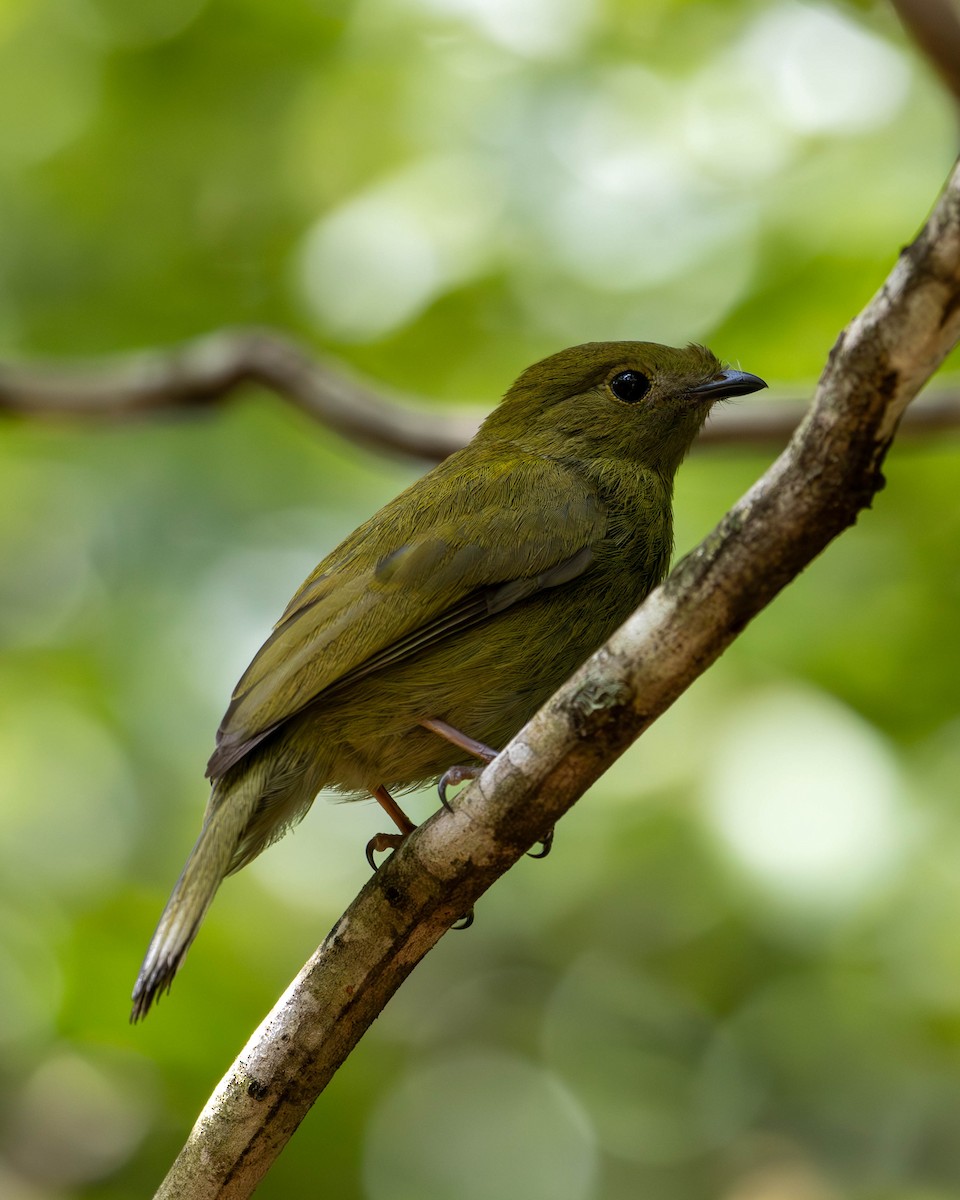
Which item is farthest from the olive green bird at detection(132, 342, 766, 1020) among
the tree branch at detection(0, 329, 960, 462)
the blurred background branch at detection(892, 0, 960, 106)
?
the blurred background branch at detection(892, 0, 960, 106)

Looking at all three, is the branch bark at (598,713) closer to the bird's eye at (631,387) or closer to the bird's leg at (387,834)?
the bird's leg at (387,834)

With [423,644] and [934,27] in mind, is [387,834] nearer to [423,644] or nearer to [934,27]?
[423,644]

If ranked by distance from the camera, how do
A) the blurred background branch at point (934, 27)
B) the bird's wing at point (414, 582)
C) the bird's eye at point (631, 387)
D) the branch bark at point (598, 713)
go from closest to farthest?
the branch bark at point (598, 713) → the blurred background branch at point (934, 27) → the bird's wing at point (414, 582) → the bird's eye at point (631, 387)

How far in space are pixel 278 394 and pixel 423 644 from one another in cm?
194

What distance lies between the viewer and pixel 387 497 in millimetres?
6617

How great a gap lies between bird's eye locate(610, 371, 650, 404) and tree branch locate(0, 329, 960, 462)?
55 cm

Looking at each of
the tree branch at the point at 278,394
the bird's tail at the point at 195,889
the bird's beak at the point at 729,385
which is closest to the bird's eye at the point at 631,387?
the bird's beak at the point at 729,385

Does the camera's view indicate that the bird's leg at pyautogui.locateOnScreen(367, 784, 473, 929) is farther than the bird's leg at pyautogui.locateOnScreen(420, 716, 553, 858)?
Yes

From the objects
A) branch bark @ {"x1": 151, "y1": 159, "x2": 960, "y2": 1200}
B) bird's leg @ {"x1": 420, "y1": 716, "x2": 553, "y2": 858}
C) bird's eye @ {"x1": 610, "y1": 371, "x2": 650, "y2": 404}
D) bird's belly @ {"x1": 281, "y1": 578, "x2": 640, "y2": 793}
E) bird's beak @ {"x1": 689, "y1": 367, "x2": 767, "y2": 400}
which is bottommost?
branch bark @ {"x1": 151, "y1": 159, "x2": 960, "y2": 1200}

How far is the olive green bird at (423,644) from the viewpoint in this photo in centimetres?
403

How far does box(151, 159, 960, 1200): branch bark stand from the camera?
7.71ft

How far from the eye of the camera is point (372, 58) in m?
6.34

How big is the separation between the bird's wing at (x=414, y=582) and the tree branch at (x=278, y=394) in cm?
113

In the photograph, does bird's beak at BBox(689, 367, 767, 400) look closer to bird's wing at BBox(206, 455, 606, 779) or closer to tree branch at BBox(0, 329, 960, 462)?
tree branch at BBox(0, 329, 960, 462)
